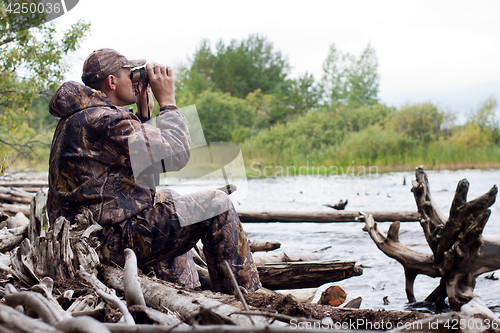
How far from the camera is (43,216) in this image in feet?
9.93

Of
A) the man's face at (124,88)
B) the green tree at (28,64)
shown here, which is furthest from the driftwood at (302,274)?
the green tree at (28,64)

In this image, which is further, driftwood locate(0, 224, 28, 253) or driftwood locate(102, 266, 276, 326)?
driftwood locate(0, 224, 28, 253)

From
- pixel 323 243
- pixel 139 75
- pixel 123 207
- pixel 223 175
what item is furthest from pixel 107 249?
pixel 323 243

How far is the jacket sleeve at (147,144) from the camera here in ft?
6.21

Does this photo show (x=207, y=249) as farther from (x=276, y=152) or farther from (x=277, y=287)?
(x=276, y=152)

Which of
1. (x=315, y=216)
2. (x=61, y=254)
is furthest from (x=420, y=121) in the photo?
(x=61, y=254)

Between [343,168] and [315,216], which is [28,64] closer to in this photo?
[315,216]

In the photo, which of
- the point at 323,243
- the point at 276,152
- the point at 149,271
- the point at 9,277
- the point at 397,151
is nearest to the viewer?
the point at 9,277

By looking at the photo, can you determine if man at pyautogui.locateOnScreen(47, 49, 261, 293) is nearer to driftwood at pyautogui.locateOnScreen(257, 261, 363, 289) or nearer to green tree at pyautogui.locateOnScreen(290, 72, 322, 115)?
driftwood at pyautogui.locateOnScreen(257, 261, 363, 289)

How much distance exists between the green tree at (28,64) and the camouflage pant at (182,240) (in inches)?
154

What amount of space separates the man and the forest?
2.19 metres

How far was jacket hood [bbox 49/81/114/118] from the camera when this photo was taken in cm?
196

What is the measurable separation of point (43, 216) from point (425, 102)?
29434 millimetres

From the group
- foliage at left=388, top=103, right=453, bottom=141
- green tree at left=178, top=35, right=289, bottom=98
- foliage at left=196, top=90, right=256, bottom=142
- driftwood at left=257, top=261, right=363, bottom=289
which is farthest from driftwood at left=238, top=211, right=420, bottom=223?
green tree at left=178, top=35, right=289, bottom=98
